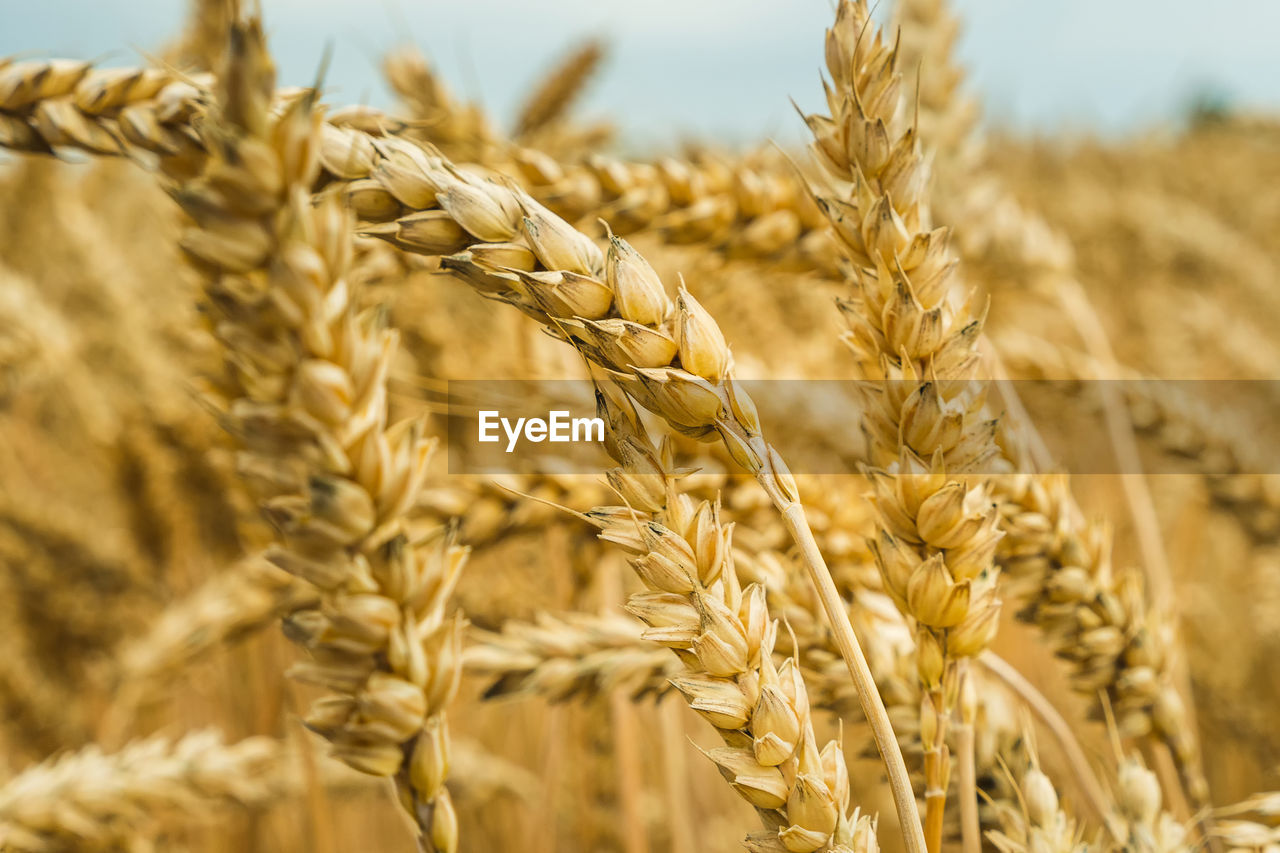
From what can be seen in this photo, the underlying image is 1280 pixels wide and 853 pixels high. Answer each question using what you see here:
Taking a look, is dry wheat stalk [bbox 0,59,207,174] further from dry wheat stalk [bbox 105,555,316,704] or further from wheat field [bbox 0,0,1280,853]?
dry wheat stalk [bbox 105,555,316,704]

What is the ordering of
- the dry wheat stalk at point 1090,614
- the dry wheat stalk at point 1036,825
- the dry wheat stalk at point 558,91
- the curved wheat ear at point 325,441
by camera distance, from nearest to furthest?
the curved wheat ear at point 325,441, the dry wheat stalk at point 1036,825, the dry wheat stalk at point 1090,614, the dry wheat stalk at point 558,91

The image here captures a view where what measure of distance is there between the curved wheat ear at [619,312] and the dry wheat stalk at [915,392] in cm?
5

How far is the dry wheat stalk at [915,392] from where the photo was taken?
332mm

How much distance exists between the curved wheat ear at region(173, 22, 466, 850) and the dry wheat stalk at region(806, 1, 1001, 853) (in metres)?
0.20

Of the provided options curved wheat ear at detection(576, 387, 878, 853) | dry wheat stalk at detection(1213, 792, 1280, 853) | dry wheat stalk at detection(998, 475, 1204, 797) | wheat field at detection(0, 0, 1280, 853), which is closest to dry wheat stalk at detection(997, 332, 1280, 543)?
wheat field at detection(0, 0, 1280, 853)

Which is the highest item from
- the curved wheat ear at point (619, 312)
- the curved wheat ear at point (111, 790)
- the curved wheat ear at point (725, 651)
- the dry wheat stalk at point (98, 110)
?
the dry wheat stalk at point (98, 110)

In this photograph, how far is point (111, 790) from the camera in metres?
0.68

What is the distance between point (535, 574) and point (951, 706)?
3.48 ft

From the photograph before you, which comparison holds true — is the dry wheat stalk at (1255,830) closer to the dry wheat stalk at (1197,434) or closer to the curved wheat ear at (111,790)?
the dry wheat stalk at (1197,434)

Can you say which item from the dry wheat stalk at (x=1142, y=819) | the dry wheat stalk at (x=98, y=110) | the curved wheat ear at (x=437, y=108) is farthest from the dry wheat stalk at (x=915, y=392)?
the curved wheat ear at (x=437, y=108)

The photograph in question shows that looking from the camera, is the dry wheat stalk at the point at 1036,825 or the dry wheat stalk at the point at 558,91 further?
the dry wheat stalk at the point at 558,91

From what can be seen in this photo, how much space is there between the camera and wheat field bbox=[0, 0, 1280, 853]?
0.29 meters

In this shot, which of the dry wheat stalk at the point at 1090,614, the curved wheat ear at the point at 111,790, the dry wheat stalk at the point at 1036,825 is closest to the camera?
the dry wheat stalk at the point at 1036,825

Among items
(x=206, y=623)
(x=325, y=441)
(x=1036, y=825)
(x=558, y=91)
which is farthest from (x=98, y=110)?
(x=558, y=91)
